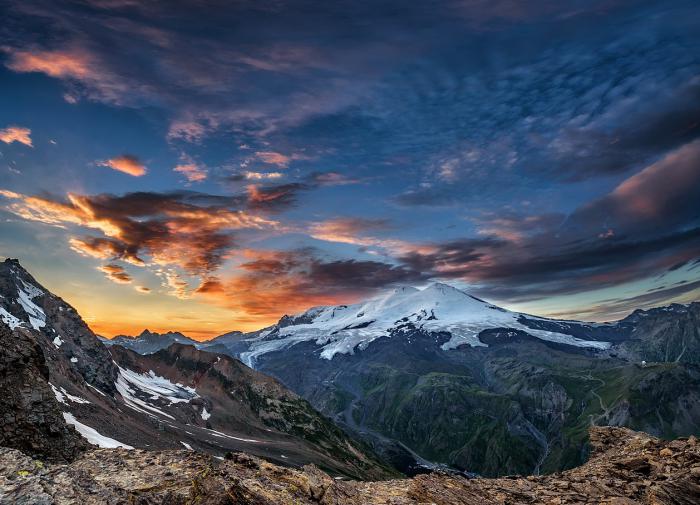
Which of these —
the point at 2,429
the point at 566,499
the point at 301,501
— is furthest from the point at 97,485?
the point at 566,499

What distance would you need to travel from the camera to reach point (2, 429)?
21312mm

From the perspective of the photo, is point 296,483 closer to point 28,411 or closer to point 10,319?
point 28,411

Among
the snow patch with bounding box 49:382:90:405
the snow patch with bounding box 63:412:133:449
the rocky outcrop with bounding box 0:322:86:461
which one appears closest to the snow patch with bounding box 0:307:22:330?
the snow patch with bounding box 49:382:90:405

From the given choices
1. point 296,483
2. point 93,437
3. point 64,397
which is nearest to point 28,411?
point 296,483

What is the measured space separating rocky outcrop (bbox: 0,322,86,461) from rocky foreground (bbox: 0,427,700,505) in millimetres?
3848

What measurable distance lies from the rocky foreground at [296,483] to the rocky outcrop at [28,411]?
3848 mm

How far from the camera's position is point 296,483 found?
65.0 ft

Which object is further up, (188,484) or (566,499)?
(188,484)

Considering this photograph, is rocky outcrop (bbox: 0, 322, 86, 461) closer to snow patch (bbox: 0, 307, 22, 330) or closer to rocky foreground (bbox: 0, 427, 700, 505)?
rocky foreground (bbox: 0, 427, 700, 505)

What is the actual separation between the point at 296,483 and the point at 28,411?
1528 centimetres

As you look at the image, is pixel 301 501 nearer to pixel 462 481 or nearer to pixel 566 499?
pixel 462 481

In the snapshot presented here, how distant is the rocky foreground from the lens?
550 inches

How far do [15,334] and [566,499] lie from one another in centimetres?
3570

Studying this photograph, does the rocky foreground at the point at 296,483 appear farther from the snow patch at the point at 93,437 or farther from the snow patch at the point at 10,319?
the snow patch at the point at 10,319
